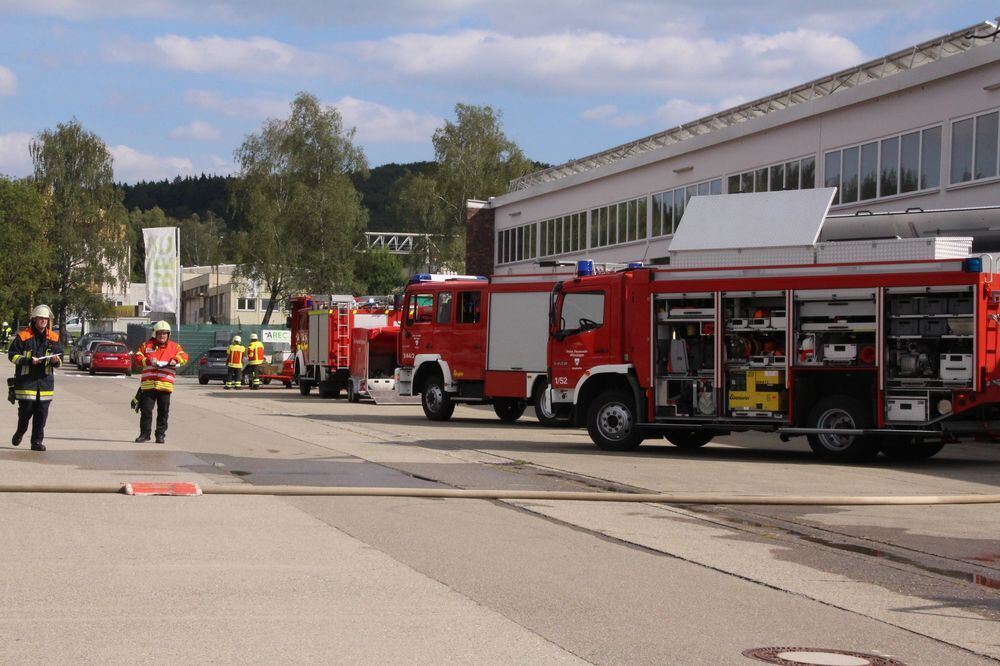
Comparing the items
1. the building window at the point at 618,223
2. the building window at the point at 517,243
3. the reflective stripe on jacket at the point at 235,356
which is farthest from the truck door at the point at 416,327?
the building window at the point at 517,243

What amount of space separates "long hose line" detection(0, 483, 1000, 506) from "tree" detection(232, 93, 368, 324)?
209 feet

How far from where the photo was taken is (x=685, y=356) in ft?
61.0

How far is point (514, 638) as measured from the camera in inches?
259

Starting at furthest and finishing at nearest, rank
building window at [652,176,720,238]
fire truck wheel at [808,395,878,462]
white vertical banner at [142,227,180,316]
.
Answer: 1. white vertical banner at [142,227,180,316]
2. building window at [652,176,720,238]
3. fire truck wheel at [808,395,878,462]

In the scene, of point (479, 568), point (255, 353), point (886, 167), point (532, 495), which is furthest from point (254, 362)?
point (479, 568)

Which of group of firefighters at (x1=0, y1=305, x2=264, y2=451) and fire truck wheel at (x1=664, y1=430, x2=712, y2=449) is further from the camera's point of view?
fire truck wheel at (x1=664, y1=430, x2=712, y2=449)

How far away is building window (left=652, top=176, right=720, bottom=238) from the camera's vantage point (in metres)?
40.0

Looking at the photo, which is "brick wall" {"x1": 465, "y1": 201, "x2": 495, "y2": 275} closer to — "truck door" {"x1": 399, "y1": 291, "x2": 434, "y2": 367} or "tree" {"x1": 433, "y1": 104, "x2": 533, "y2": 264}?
"tree" {"x1": 433, "y1": 104, "x2": 533, "y2": 264}

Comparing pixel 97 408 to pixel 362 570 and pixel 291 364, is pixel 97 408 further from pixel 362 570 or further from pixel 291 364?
pixel 362 570

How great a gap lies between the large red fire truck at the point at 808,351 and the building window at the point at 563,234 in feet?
99.3

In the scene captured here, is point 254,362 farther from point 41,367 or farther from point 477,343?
point 41,367

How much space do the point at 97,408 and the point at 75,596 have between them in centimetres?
2205

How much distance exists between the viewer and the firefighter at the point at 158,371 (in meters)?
18.4

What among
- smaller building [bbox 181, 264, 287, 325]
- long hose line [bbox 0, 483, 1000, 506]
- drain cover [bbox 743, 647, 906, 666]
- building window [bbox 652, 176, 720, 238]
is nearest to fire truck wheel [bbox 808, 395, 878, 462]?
long hose line [bbox 0, 483, 1000, 506]
